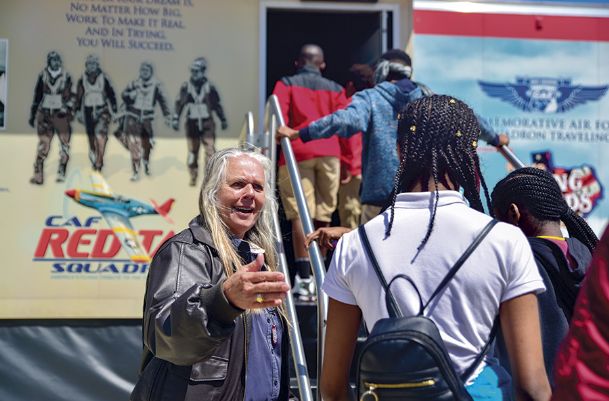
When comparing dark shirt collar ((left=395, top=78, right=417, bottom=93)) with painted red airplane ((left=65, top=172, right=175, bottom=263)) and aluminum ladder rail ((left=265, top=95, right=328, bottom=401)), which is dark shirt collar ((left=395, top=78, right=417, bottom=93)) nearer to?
aluminum ladder rail ((left=265, top=95, right=328, bottom=401))

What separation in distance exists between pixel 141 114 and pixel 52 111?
0.67 m

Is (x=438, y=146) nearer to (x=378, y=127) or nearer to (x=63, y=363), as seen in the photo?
(x=378, y=127)

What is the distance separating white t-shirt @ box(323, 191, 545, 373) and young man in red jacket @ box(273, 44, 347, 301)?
3965 millimetres

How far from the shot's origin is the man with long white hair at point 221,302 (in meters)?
2.39

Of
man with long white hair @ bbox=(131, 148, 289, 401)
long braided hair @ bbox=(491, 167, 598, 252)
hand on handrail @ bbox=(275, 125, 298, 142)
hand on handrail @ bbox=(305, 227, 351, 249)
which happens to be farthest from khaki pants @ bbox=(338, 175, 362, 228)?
long braided hair @ bbox=(491, 167, 598, 252)

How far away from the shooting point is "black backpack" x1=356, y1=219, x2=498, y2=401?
6.46ft

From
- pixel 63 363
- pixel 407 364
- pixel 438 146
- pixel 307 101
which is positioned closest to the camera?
pixel 407 364

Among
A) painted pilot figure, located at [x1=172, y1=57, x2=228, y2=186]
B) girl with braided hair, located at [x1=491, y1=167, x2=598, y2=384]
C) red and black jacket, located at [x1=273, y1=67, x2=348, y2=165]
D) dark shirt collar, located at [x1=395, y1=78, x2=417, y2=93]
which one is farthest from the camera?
painted pilot figure, located at [x1=172, y1=57, x2=228, y2=186]

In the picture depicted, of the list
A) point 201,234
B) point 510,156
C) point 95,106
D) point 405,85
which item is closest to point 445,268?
point 201,234

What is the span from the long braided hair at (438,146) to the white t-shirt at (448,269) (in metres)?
0.09

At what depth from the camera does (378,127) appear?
17.3ft

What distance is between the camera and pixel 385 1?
7.48 meters

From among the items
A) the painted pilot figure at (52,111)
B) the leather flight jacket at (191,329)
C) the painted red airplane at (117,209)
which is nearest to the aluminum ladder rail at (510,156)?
the painted red airplane at (117,209)

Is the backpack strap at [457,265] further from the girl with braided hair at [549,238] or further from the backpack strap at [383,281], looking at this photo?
the girl with braided hair at [549,238]
